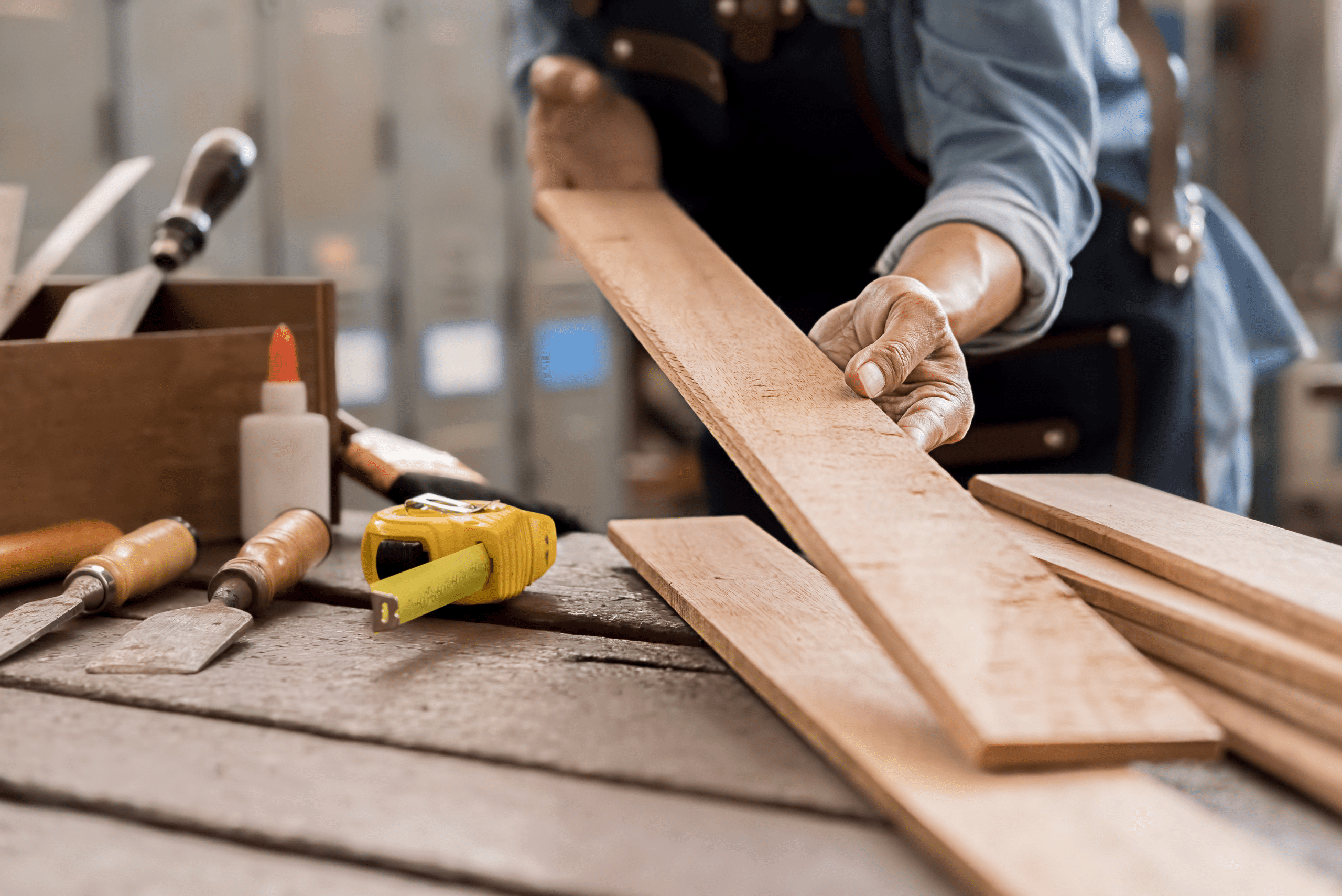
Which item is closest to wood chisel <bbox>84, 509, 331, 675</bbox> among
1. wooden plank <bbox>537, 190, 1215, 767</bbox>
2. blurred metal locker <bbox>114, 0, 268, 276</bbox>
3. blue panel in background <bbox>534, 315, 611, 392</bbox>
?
wooden plank <bbox>537, 190, 1215, 767</bbox>

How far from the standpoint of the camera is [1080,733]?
44 cm

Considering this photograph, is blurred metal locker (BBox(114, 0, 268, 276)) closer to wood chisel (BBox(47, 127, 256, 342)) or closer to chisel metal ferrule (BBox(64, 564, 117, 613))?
wood chisel (BBox(47, 127, 256, 342))

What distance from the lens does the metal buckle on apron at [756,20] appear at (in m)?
1.14

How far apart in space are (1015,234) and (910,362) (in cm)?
24

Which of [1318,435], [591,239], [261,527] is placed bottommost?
[1318,435]

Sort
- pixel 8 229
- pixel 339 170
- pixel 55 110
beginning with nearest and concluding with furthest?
pixel 8 229 < pixel 55 110 < pixel 339 170

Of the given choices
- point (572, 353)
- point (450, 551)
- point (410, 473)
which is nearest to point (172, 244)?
point (410, 473)

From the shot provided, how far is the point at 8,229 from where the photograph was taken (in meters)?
1.10

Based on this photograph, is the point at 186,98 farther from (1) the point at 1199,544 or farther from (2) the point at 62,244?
(1) the point at 1199,544

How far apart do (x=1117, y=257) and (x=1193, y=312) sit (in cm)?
12

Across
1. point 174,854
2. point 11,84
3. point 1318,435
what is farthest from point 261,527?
point 1318,435

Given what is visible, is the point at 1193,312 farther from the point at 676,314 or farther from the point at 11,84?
the point at 11,84

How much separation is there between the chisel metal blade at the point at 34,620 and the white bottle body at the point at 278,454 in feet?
0.80

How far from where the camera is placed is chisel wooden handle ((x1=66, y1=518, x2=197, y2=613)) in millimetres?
728
